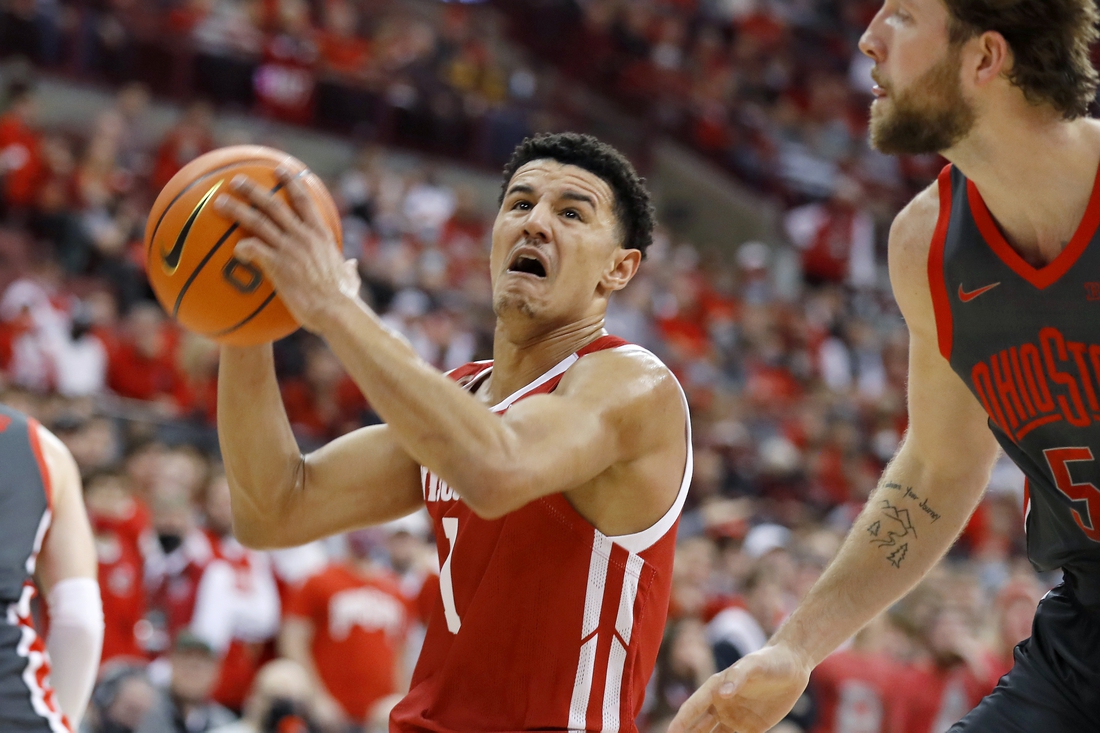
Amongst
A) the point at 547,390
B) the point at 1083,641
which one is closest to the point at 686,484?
the point at 547,390

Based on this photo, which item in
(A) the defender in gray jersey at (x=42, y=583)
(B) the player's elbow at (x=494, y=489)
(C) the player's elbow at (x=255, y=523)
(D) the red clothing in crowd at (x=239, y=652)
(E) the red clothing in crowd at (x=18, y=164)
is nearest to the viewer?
(B) the player's elbow at (x=494, y=489)

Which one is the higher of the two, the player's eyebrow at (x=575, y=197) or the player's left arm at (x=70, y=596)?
the player's eyebrow at (x=575, y=197)

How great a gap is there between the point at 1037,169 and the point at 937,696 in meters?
5.91

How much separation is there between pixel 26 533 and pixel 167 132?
32.5 ft

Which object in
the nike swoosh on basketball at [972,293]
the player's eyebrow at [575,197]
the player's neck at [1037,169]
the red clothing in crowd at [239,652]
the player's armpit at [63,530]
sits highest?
the player's neck at [1037,169]

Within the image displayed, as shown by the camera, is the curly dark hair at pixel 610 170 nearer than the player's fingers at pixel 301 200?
No

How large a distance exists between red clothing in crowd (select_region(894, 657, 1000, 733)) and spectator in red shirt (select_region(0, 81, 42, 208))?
808 centimetres

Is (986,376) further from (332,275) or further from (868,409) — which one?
(868,409)

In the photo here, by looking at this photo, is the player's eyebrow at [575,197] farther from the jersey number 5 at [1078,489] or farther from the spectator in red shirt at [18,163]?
the spectator in red shirt at [18,163]

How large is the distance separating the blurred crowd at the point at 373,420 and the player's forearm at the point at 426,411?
3745mm

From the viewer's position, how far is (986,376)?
2893 millimetres

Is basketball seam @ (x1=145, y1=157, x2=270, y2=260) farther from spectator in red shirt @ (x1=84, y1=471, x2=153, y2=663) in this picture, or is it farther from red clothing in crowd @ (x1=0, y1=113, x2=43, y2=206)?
red clothing in crowd @ (x1=0, y1=113, x2=43, y2=206)

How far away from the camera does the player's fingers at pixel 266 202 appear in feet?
9.06

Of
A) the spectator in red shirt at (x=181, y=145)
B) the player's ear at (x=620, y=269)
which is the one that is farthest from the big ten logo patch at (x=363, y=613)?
the spectator in red shirt at (x=181, y=145)
